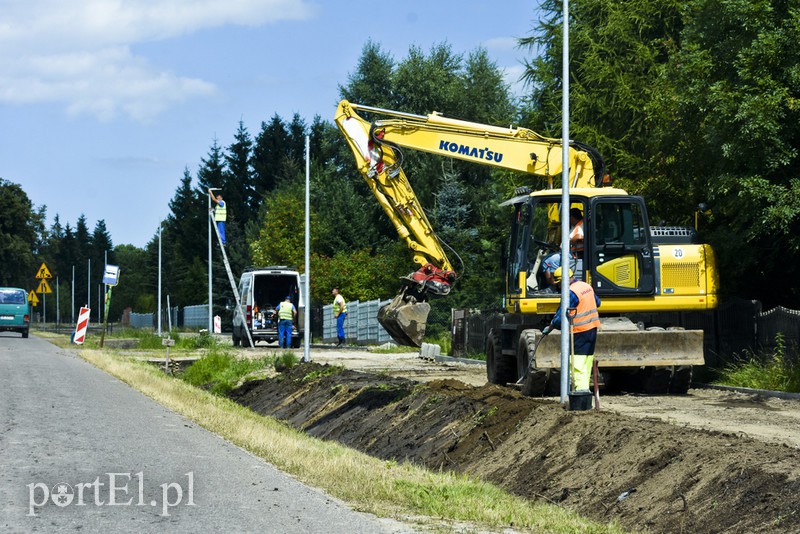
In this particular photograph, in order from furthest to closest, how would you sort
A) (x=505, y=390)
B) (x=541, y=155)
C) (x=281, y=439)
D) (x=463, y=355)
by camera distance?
(x=463, y=355) < (x=541, y=155) < (x=505, y=390) < (x=281, y=439)

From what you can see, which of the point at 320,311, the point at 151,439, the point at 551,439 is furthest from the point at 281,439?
the point at 320,311

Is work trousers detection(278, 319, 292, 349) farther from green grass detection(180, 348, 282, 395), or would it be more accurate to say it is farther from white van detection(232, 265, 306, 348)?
green grass detection(180, 348, 282, 395)

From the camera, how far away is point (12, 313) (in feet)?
177

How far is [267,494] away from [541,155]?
48.8 ft

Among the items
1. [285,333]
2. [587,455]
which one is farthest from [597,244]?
[285,333]

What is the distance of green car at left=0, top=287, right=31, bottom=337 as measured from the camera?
5378 centimetres

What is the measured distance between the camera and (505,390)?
1655cm

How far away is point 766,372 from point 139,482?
488 inches

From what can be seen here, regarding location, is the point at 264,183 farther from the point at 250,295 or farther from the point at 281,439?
the point at 281,439

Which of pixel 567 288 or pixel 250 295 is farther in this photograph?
pixel 250 295

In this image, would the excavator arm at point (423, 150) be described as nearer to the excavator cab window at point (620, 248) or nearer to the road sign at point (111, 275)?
the excavator cab window at point (620, 248)

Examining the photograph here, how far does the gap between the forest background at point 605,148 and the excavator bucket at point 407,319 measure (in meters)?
2.05
